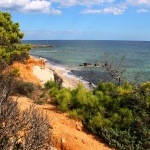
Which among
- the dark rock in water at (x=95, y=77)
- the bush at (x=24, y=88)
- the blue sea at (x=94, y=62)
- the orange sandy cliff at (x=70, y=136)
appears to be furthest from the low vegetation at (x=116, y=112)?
the dark rock in water at (x=95, y=77)

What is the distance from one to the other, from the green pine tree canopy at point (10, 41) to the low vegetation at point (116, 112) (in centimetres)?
892

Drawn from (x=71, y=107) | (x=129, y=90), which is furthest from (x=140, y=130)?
(x=71, y=107)

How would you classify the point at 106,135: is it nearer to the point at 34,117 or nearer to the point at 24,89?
the point at 34,117

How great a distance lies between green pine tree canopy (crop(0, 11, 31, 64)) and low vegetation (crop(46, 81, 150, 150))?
8.92m

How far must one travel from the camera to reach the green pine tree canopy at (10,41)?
19.7 metres

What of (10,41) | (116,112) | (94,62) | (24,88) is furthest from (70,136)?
(94,62)

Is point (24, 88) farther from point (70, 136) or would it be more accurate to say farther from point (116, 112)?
point (70, 136)

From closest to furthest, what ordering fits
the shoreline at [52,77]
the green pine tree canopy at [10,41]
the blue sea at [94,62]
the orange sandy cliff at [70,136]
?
the orange sandy cliff at [70,136], the green pine tree canopy at [10,41], the shoreline at [52,77], the blue sea at [94,62]

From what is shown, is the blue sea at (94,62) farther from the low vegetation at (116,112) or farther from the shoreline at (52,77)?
the low vegetation at (116,112)

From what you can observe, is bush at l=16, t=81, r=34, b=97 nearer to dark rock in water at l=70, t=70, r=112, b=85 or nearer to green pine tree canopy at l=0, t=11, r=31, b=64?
green pine tree canopy at l=0, t=11, r=31, b=64

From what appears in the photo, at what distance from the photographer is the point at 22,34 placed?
23922mm

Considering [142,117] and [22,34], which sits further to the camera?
[22,34]

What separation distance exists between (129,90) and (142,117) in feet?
5.09

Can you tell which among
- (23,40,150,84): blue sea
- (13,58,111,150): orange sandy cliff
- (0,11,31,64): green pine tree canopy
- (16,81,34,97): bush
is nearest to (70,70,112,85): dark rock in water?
(23,40,150,84): blue sea
